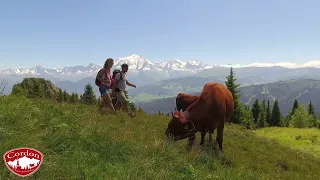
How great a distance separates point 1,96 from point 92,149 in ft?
14.8

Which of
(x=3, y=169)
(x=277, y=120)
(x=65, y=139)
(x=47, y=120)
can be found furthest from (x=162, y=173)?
(x=277, y=120)

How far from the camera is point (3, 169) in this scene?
480 cm

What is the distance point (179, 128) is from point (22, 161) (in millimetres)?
8543

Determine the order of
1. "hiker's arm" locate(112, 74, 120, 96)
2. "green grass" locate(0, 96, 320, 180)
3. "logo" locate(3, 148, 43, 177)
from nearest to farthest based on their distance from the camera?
"logo" locate(3, 148, 43, 177), "green grass" locate(0, 96, 320, 180), "hiker's arm" locate(112, 74, 120, 96)

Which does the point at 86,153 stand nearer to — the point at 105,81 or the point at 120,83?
the point at 105,81

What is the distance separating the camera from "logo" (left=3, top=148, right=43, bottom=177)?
365 centimetres

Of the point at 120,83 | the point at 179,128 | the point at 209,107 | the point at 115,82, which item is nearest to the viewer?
the point at 179,128

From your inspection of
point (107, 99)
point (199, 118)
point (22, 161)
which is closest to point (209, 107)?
point (199, 118)

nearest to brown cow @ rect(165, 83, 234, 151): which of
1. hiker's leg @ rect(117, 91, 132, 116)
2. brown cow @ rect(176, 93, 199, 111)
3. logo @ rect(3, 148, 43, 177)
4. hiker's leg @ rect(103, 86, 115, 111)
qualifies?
hiker's leg @ rect(103, 86, 115, 111)

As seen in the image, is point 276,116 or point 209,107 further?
point 276,116

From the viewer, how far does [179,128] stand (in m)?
11.9

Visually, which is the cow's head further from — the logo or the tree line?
the tree line

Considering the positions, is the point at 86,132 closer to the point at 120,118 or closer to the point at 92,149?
the point at 92,149

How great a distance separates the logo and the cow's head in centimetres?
832
